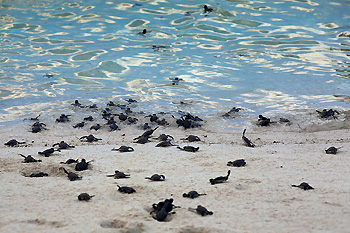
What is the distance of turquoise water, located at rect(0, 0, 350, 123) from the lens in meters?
9.19

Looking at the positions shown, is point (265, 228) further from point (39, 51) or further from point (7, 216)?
point (39, 51)

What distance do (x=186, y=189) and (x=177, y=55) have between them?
8252 millimetres

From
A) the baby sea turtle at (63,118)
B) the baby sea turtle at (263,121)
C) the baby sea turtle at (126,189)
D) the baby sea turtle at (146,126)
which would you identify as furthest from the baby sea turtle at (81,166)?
the baby sea turtle at (263,121)

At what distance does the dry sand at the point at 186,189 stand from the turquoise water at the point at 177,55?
272 cm

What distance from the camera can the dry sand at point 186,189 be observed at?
3.11 m

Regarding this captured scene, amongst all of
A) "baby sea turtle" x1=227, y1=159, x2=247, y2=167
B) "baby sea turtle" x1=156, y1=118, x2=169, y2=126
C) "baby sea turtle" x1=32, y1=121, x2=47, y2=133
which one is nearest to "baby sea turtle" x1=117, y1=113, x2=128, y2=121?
"baby sea turtle" x1=156, y1=118, x2=169, y2=126

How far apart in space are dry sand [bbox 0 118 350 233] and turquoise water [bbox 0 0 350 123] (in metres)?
2.72

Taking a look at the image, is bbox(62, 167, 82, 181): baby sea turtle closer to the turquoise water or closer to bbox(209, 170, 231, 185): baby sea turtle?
bbox(209, 170, 231, 185): baby sea turtle

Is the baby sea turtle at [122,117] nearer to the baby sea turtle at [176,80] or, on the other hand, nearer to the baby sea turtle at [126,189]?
the baby sea turtle at [176,80]

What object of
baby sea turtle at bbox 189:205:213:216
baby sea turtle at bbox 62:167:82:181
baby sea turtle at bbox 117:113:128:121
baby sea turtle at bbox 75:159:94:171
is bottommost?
baby sea turtle at bbox 117:113:128:121

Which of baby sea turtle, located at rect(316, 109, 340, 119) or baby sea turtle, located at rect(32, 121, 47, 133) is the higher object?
baby sea turtle, located at rect(316, 109, 340, 119)

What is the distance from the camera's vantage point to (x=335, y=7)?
1647 centimetres

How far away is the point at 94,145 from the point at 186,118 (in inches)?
80.9

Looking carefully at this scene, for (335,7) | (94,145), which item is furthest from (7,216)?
(335,7)
